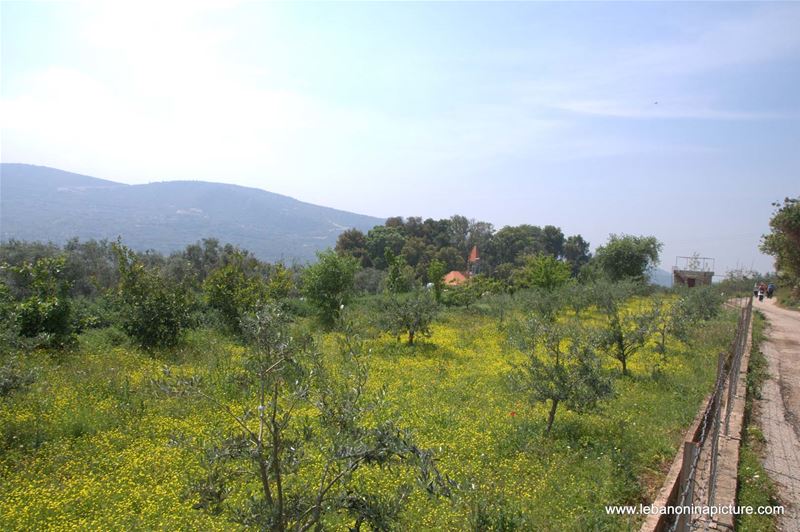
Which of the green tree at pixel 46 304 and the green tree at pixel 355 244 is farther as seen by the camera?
the green tree at pixel 355 244

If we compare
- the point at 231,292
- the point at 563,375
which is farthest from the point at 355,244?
the point at 563,375

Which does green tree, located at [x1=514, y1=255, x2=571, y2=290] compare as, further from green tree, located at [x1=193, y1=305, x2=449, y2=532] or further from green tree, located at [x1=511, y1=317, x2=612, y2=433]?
green tree, located at [x1=193, y1=305, x2=449, y2=532]

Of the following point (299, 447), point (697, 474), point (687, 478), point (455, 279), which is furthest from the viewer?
point (455, 279)

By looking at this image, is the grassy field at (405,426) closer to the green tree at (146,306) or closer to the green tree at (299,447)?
the green tree at (299,447)

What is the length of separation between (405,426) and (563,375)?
288cm

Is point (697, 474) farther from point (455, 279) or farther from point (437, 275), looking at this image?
point (455, 279)

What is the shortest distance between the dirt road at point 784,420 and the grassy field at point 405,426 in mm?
1203

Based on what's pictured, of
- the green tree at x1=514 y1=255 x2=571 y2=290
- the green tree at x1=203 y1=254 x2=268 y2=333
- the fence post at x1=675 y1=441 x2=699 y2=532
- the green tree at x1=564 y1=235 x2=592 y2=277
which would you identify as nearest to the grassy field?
the fence post at x1=675 y1=441 x2=699 y2=532

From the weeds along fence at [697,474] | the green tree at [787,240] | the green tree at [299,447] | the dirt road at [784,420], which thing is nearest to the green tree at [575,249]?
the green tree at [787,240]

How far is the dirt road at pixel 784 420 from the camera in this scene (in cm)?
594

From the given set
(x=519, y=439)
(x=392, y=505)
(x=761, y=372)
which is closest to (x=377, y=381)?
(x=519, y=439)

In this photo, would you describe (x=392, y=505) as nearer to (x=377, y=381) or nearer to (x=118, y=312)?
(x=377, y=381)

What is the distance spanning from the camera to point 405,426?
7.20m

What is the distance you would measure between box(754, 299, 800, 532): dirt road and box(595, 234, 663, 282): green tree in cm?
2026
